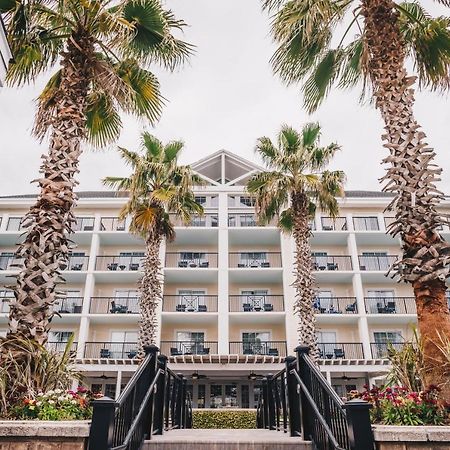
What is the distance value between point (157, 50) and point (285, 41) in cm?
308

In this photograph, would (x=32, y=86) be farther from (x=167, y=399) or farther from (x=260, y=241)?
(x=260, y=241)

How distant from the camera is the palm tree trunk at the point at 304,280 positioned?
1468 cm

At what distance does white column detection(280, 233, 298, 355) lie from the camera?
22828 mm

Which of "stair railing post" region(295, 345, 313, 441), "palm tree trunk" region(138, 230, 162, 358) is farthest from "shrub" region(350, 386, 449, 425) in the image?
"palm tree trunk" region(138, 230, 162, 358)

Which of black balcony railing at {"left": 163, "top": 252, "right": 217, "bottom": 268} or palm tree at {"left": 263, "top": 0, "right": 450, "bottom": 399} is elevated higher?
black balcony railing at {"left": 163, "top": 252, "right": 217, "bottom": 268}

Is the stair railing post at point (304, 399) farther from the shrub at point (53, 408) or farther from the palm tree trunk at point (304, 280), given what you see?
the palm tree trunk at point (304, 280)

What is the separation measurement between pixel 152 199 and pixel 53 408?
11933 millimetres

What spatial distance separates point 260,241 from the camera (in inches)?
1067

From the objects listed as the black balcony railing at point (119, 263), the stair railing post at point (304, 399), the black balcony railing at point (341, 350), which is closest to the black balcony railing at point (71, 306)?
the black balcony railing at point (119, 263)

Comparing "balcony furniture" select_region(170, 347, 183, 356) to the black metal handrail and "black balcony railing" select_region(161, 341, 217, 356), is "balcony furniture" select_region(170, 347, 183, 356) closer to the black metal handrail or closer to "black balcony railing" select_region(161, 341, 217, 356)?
"black balcony railing" select_region(161, 341, 217, 356)

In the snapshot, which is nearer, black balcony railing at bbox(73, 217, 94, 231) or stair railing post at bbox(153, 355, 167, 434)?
stair railing post at bbox(153, 355, 167, 434)

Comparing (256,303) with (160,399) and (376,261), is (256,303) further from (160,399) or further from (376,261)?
(160,399)

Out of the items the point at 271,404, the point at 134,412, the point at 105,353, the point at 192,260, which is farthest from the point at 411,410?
the point at 192,260

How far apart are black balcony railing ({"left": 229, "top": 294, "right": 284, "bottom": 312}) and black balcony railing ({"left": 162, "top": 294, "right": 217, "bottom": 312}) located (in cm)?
129
